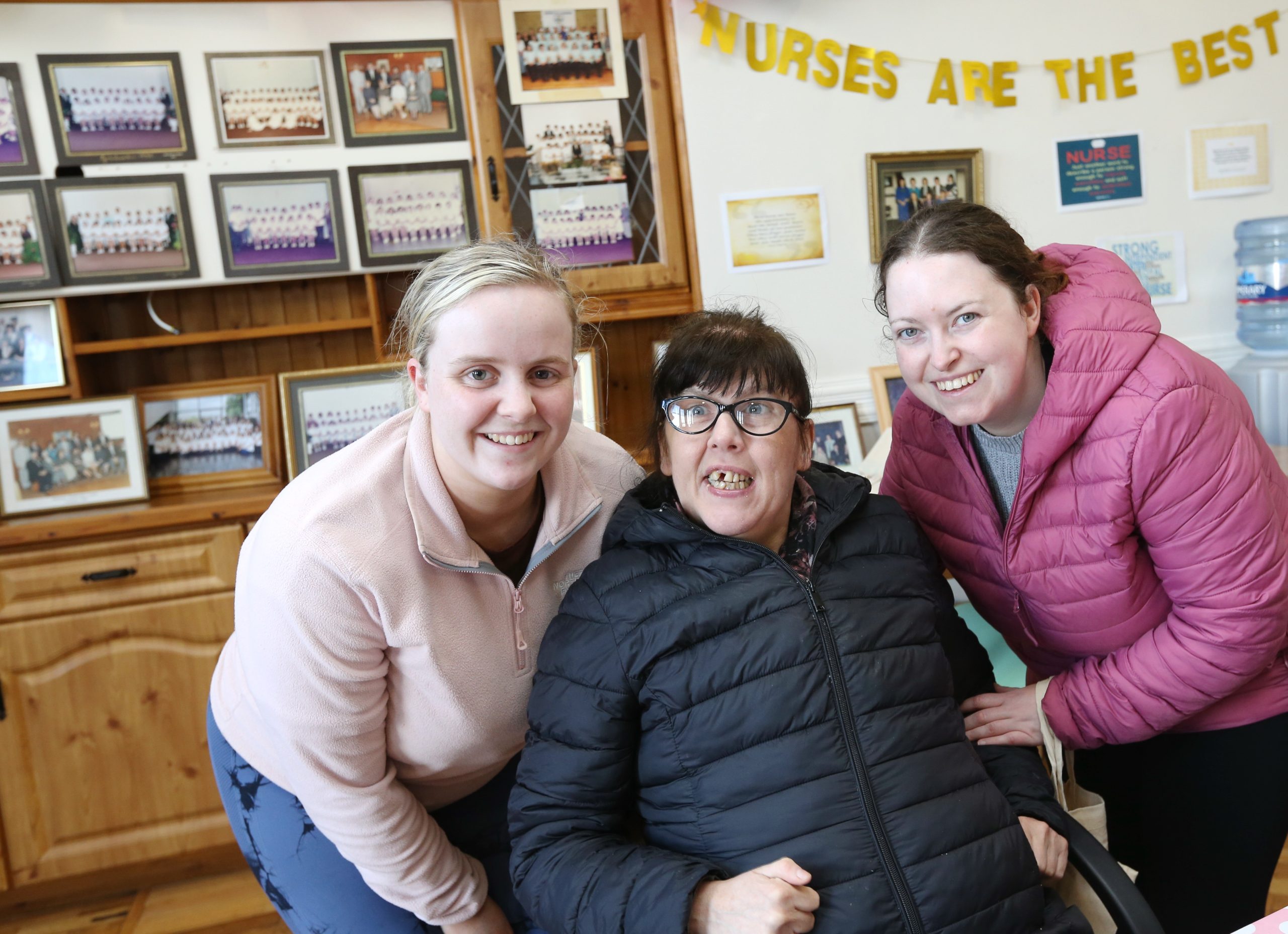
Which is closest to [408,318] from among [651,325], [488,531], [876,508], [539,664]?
[488,531]

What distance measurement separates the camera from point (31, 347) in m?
2.55

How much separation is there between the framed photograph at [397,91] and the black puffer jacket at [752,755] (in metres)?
1.93

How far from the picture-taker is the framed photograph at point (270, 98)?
2527 millimetres

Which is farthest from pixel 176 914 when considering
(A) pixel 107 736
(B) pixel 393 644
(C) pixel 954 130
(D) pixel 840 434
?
(C) pixel 954 130

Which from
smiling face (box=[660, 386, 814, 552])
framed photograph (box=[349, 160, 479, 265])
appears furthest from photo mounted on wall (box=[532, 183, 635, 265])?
smiling face (box=[660, 386, 814, 552])

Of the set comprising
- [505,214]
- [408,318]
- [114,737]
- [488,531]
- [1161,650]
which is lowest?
[114,737]

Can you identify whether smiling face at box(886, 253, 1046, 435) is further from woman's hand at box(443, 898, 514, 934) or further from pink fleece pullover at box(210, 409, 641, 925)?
woman's hand at box(443, 898, 514, 934)

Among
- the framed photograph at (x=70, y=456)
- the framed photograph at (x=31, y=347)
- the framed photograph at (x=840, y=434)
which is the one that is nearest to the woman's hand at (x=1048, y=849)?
the framed photograph at (x=840, y=434)

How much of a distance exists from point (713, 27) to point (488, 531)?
6.80 feet

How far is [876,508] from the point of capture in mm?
1261

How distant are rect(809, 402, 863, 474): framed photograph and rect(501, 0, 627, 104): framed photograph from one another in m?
1.21

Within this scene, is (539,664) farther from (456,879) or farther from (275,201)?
(275,201)

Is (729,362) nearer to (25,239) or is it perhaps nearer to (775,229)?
(775,229)

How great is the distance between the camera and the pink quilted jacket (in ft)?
3.72
